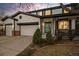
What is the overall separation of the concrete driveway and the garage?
80 millimetres

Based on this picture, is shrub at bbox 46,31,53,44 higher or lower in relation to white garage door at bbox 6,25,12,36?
lower

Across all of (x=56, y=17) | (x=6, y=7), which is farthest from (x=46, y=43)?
(x=6, y=7)

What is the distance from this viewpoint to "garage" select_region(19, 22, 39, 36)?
3206mm

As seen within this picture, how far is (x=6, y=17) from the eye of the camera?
10.4ft

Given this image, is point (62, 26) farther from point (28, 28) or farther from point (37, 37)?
point (28, 28)

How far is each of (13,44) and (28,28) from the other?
388 millimetres

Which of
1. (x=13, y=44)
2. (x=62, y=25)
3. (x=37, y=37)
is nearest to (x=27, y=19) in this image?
(x=37, y=37)

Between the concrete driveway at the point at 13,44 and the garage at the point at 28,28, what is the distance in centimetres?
8

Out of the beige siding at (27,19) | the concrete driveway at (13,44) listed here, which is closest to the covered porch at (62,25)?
the beige siding at (27,19)

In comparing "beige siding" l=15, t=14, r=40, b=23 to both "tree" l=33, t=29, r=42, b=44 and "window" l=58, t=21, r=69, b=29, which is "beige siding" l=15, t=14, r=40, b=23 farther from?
"window" l=58, t=21, r=69, b=29

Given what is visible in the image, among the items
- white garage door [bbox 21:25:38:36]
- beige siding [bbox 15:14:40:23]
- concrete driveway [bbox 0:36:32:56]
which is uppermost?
beige siding [bbox 15:14:40:23]

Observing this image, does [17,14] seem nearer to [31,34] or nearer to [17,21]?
[17,21]

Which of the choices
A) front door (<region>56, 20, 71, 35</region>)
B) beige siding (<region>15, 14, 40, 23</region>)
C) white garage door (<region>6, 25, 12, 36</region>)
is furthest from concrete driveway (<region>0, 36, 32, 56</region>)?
front door (<region>56, 20, 71, 35</region>)

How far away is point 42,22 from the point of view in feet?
10.4
